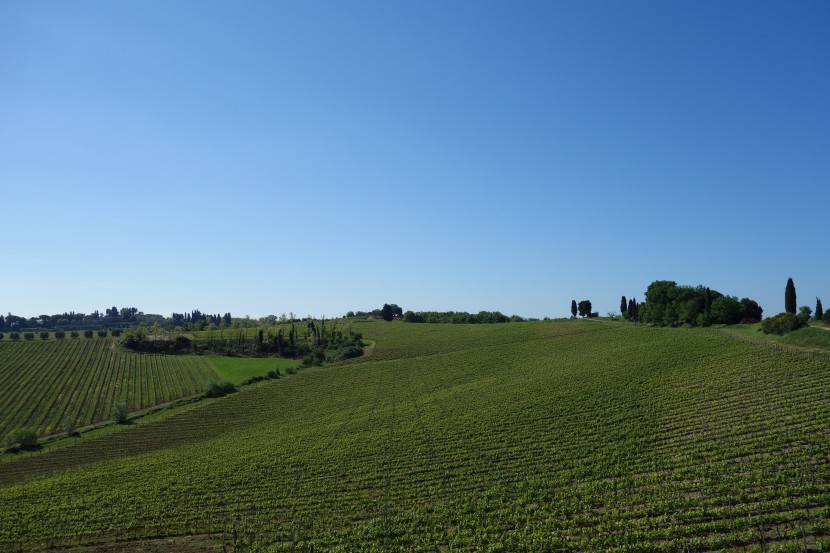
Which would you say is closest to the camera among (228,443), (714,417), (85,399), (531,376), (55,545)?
(55,545)

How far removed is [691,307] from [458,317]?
271ft

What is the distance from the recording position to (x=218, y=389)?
86812 millimetres

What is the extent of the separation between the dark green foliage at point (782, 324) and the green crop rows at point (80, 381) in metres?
83.2

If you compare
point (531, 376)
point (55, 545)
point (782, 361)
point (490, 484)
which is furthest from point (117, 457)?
point (782, 361)

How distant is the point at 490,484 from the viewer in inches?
1273

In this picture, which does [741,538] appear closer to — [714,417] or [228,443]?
[714,417]

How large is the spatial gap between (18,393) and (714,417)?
95565 millimetres

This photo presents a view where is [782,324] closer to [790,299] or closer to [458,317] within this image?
[790,299]

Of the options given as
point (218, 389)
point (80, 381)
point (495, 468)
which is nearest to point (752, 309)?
point (495, 468)

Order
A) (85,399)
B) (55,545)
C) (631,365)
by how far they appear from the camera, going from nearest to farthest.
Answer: (55,545) < (631,365) < (85,399)

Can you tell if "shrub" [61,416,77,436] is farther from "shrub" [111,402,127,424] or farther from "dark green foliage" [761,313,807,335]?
"dark green foliage" [761,313,807,335]

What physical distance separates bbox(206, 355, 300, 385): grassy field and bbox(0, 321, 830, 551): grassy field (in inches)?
1106

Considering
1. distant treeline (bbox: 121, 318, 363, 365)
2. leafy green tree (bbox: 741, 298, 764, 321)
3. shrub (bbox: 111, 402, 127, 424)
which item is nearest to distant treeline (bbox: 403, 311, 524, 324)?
distant treeline (bbox: 121, 318, 363, 365)

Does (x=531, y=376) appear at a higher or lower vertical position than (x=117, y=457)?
higher
